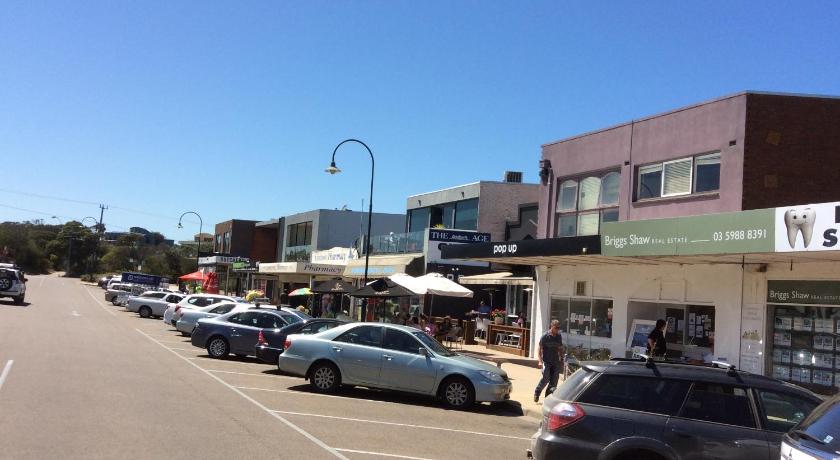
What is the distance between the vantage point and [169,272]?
303 feet

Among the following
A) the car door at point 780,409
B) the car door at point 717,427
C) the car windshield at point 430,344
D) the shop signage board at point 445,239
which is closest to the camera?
the car door at point 717,427

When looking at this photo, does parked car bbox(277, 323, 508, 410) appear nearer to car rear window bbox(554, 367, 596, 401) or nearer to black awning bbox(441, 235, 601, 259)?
black awning bbox(441, 235, 601, 259)

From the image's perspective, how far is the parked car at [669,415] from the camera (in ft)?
21.7

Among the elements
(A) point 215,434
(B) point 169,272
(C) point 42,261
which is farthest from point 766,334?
(C) point 42,261

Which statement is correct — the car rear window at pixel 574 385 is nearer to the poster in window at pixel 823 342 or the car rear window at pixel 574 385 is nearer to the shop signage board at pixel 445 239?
the poster in window at pixel 823 342

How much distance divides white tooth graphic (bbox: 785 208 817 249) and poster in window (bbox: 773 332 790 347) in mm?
3357

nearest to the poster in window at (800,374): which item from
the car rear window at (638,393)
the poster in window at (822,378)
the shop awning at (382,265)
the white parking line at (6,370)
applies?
the poster in window at (822,378)

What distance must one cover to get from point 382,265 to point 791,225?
83.2 feet

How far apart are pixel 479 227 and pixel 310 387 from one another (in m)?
21.0

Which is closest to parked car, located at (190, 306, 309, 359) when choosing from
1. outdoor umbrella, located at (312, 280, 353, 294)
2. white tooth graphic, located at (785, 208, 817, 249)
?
outdoor umbrella, located at (312, 280, 353, 294)

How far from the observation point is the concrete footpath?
1420 cm

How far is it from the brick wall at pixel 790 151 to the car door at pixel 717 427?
9959mm

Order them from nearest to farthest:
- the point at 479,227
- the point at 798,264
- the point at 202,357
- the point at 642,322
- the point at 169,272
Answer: the point at 798,264, the point at 642,322, the point at 202,357, the point at 479,227, the point at 169,272

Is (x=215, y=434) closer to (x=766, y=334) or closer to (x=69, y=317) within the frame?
(x=766, y=334)
